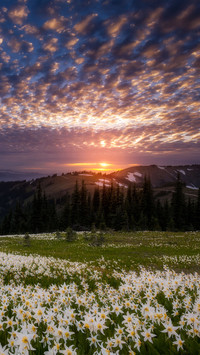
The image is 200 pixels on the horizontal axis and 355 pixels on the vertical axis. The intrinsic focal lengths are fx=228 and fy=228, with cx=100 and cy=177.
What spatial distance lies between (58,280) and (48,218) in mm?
77608

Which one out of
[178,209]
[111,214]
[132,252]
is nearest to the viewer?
[132,252]

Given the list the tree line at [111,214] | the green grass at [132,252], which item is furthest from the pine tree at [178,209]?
the green grass at [132,252]

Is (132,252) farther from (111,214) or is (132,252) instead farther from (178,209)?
(111,214)

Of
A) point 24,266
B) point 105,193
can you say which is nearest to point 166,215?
point 105,193

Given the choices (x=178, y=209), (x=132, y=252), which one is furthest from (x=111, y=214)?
(x=132, y=252)

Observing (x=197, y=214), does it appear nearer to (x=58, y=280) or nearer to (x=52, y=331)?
(x=58, y=280)

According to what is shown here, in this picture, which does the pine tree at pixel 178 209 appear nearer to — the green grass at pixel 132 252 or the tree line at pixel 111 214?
the tree line at pixel 111 214

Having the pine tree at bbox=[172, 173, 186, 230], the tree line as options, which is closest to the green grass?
the tree line

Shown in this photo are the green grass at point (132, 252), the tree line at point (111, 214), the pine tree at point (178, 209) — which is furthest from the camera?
the tree line at point (111, 214)

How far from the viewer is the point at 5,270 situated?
9930 mm

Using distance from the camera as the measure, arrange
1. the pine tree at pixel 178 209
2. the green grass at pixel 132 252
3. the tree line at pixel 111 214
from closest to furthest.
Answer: the green grass at pixel 132 252
the pine tree at pixel 178 209
the tree line at pixel 111 214

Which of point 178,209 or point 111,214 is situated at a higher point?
point 178,209

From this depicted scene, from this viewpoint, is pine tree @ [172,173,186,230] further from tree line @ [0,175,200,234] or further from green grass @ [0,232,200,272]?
green grass @ [0,232,200,272]

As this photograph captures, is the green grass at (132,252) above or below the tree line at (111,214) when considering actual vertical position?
above
